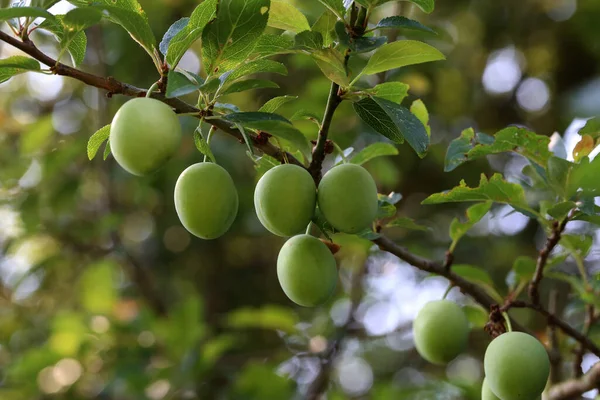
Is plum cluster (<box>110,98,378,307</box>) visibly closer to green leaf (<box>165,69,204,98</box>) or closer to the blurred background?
green leaf (<box>165,69,204,98</box>)

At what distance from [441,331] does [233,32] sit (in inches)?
20.1

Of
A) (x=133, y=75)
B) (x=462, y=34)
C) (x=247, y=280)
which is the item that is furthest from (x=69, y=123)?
(x=462, y=34)

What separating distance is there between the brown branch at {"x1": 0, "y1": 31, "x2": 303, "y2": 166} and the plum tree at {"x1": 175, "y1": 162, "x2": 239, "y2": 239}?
5 cm

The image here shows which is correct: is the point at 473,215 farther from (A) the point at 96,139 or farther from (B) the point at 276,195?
(A) the point at 96,139

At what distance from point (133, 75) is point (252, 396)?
3.82 ft

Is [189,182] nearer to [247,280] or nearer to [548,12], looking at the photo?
[247,280]

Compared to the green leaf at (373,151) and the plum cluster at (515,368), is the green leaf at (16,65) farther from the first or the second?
the plum cluster at (515,368)

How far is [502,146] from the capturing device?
2.67ft

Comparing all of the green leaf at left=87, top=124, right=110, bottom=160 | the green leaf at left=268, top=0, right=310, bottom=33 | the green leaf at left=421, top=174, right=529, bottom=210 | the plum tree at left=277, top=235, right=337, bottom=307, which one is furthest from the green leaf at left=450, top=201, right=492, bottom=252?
the green leaf at left=87, top=124, right=110, bottom=160

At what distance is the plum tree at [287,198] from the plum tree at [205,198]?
4 cm

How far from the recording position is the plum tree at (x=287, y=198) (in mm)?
615

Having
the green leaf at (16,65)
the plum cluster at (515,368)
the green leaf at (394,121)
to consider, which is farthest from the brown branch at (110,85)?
the plum cluster at (515,368)

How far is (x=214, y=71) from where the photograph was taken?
2.18 ft

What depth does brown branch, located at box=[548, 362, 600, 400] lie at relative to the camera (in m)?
0.88
